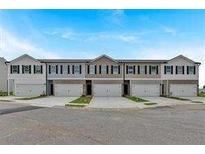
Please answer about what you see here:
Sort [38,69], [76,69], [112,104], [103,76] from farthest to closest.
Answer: [76,69] < [38,69] < [103,76] < [112,104]

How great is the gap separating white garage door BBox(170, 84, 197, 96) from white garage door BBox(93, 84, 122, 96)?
8987 millimetres

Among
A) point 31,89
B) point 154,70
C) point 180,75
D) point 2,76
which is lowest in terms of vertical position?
point 31,89

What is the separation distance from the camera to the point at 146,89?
36.2 meters

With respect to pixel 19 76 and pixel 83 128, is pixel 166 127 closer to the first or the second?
pixel 83 128

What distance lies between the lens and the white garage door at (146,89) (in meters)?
36.1

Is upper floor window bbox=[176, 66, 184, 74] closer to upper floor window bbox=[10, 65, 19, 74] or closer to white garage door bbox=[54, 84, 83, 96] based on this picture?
white garage door bbox=[54, 84, 83, 96]

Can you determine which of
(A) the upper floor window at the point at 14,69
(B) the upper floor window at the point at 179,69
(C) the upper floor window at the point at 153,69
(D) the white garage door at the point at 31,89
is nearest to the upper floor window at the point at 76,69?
(D) the white garage door at the point at 31,89

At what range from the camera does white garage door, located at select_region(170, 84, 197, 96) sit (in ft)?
119

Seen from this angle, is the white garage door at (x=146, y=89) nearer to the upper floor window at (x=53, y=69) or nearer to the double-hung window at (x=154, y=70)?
the double-hung window at (x=154, y=70)

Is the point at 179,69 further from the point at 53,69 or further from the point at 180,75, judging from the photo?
the point at 53,69

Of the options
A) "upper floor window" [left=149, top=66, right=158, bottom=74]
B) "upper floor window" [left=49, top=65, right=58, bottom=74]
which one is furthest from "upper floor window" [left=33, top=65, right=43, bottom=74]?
"upper floor window" [left=149, top=66, right=158, bottom=74]

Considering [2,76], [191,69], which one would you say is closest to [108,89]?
[191,69]

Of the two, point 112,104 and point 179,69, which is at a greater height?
point 179,69

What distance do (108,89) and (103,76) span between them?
90.9 inches
